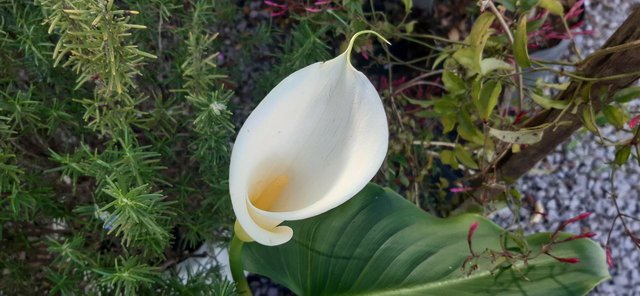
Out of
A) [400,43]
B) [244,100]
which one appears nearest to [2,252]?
[244,100]

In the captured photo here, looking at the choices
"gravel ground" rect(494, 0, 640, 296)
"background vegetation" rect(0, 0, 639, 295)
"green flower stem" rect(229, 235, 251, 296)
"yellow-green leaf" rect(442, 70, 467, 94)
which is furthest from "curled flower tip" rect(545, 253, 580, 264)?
"gravel ground" rect(494, 0, 640, 296)

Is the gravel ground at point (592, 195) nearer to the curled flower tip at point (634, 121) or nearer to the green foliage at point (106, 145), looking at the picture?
the curled flower tip at point (634, 121)

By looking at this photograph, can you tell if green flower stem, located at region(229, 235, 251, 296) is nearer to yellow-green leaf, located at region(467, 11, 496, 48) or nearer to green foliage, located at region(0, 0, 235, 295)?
green foliage, located at region(0, 0, 235, 295)

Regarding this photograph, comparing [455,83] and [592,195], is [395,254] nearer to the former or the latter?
[455,83]

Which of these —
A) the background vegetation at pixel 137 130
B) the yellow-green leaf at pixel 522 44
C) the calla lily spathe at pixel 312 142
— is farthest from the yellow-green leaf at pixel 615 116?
the calla lily spathe at pixel 312 142

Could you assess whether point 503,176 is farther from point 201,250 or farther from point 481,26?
point 201,250

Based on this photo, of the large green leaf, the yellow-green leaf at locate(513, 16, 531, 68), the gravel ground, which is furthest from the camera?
the gravel ground

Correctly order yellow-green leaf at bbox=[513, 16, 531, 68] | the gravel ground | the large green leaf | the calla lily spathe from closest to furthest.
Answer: the calla lily spathe → yellow-green leaf at bbox=[513, 16, 531, 68] → the large green leaf → the gravel ground
